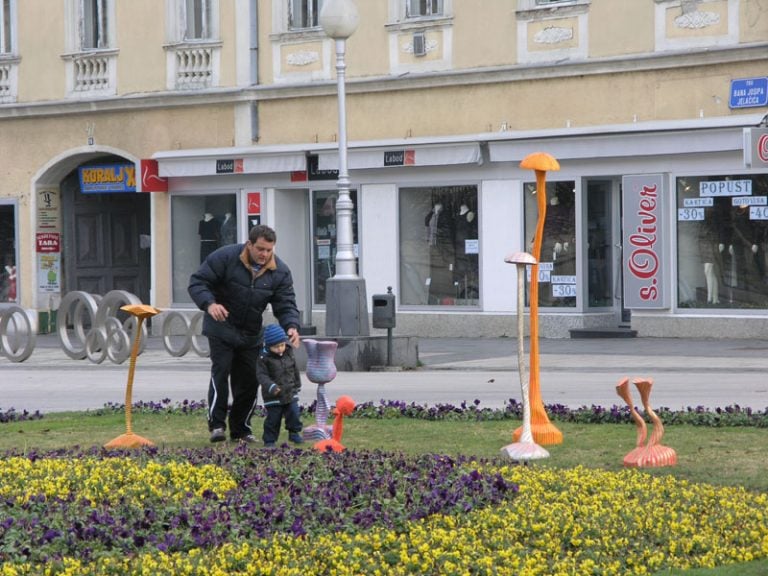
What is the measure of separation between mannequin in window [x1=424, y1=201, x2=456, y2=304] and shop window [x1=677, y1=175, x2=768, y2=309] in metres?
4.36

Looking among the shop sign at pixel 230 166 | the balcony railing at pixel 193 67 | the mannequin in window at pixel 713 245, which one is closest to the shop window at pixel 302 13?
the balcony railing at pixel 193 67

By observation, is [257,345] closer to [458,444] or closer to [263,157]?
[458,444]

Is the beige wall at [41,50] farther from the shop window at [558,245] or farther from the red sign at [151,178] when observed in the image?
the shop window at [558,245]

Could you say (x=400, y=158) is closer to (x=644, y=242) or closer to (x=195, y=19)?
(x=644, y=242)

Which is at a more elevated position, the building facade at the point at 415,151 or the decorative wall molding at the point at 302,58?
the decorative wall molding at the point at 302,58

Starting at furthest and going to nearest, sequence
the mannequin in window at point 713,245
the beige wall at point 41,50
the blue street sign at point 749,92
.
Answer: the beige wall at point 41,50 → the mannequin in window at point 713,245 → the blue street sign at point 749,92

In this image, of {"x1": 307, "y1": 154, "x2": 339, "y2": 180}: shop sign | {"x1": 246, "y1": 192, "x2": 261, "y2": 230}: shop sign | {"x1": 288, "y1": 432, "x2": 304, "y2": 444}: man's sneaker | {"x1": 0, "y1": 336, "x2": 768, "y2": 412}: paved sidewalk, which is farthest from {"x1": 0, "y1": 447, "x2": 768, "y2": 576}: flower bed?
{"x1": 246, "y1": 192, "x2": 261, "y2": 230}: shop sign

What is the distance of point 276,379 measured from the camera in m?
11.6

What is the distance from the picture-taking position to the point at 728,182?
24375 mm

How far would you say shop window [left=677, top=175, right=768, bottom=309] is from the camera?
24.2 m

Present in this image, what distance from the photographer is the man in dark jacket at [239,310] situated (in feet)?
38.8

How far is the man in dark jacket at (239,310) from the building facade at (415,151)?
9.20 meters

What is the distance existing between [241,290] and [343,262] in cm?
1080

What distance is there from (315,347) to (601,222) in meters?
15.0
